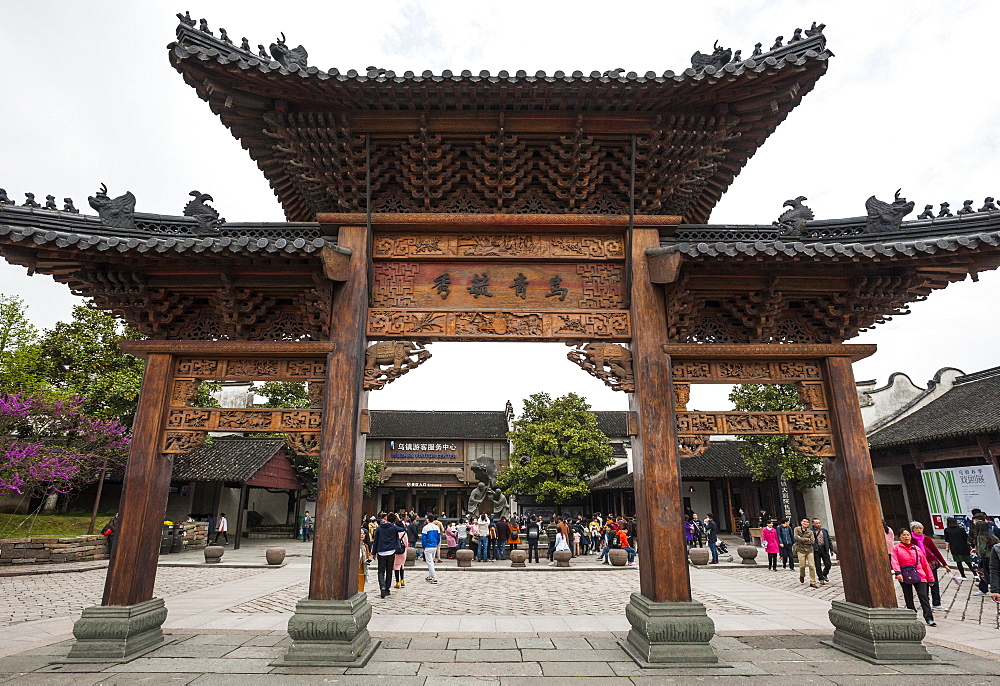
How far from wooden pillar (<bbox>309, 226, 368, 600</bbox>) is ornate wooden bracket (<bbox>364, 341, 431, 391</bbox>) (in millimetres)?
110

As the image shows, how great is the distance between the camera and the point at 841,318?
6.62 m

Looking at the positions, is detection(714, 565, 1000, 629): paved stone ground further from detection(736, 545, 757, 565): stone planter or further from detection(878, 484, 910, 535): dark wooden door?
detection(878, 484, 910, 535): dark wooden door

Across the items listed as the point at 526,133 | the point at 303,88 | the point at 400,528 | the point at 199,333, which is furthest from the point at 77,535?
the point at 526,133

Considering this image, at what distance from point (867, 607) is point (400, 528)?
8.15 m

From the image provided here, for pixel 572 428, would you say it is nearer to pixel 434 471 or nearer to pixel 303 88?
pixel 434 471

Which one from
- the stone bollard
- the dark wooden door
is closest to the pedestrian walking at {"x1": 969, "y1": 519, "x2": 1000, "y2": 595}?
the dark wooden door

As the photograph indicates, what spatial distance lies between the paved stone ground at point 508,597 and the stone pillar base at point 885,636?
11.4 ft

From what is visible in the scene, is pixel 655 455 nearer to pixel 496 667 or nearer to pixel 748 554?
pixel 496 667

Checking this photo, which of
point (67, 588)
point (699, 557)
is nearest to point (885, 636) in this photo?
point (699, 557)

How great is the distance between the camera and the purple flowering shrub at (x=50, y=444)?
17109 mm

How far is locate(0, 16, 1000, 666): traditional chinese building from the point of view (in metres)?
5.88

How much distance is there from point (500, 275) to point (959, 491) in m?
19.2

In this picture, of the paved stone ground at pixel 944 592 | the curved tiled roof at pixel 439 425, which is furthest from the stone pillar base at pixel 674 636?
the curved tiled roof at pixel 439 425

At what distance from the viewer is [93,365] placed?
22203 mm
